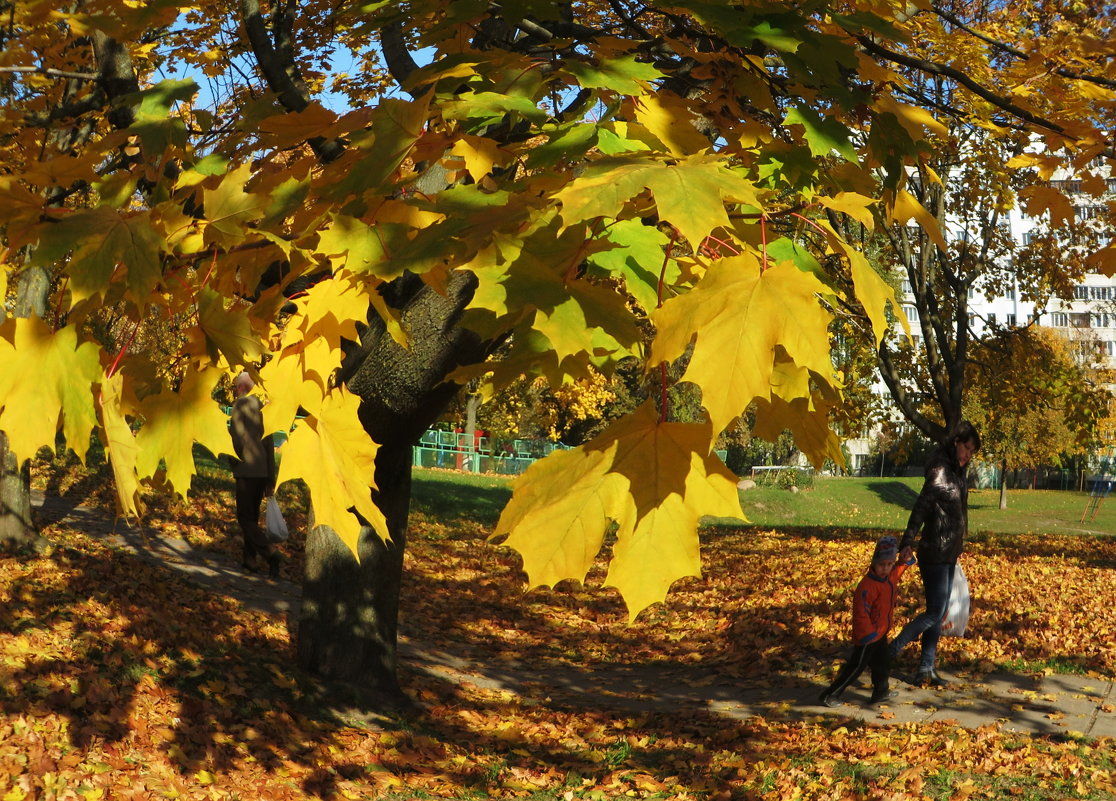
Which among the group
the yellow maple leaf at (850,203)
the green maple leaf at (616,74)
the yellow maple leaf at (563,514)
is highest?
the green maple leaf at (616,74)

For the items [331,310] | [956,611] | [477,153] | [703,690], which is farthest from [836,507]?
[331,310]

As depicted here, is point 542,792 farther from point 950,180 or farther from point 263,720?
point 950,180

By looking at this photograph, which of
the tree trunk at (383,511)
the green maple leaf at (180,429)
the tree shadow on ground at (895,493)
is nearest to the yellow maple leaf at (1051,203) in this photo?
the tree trunk at (383,511)

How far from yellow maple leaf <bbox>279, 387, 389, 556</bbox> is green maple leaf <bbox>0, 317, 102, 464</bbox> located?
0.39 metres

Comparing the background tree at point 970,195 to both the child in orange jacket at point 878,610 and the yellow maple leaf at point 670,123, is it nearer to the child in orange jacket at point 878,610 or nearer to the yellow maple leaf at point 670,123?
the child in orange jacket at point 878,610

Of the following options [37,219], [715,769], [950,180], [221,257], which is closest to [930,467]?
[715,769]

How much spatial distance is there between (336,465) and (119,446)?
0.40 m

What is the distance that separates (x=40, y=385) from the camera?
190cm

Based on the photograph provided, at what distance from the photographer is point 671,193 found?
1613mm

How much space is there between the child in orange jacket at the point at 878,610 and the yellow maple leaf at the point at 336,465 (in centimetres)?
572

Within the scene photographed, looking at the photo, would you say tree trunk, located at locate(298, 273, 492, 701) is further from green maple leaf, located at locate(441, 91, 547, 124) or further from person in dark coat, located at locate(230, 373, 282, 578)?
green maple leaf, located at locate(441, 91, 547, 124)

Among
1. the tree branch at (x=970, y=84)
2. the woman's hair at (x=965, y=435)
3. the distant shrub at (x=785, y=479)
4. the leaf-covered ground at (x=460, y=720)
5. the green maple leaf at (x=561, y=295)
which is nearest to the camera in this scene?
the green maple leaf at (x=561, y=295)

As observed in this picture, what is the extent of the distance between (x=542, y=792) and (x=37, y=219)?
15.8 ft

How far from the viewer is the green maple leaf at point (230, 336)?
1986 mm
